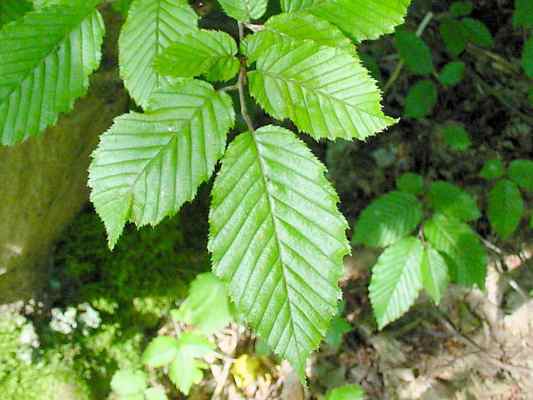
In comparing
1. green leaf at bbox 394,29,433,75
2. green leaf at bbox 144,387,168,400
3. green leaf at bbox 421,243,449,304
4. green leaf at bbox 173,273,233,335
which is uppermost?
green leaf at bbox 394,29,433,75

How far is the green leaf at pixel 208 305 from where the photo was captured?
2.37m

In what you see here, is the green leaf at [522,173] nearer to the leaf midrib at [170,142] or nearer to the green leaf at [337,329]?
the green leaf at [337,329]

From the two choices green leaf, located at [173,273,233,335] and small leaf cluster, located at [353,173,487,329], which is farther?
green leaf, located at [173,273,233,335]

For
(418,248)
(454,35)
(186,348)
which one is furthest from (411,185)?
(186,348)

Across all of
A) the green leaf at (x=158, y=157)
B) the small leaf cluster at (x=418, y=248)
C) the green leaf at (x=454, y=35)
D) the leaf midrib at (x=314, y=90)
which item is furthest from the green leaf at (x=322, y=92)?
the green leaf at (x=454, y=35)

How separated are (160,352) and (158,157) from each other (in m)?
1.49

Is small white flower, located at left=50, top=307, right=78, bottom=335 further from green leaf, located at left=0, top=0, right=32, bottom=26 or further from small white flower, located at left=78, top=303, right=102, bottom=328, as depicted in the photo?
green leaf, located at left=0, top=0, right=32, bottom=26

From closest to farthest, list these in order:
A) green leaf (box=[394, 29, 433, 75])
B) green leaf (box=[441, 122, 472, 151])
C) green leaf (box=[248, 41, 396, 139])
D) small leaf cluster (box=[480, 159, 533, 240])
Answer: green leaf (box=[248, 41, 396, 139]) → small leaf cluster (box=[480, 159, 533, 240]) → green leaf (box=[394, 29, 433, 75]) → green leaf (box=[441, 122, 472, 151])

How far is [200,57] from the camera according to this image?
107 cm

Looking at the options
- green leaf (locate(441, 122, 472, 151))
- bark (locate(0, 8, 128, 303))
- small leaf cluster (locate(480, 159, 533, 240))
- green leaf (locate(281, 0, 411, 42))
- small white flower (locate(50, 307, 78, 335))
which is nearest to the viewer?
green leaf (locate(281, 0, 411, 42))

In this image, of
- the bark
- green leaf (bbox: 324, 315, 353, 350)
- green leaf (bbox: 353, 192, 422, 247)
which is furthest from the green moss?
green leaf (bbox: 353, 192, 422, 247)

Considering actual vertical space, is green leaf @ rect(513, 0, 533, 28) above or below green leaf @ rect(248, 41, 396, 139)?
above

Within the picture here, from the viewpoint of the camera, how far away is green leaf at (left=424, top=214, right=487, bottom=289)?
2258mm

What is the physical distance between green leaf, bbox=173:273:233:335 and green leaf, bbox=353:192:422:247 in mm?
637
